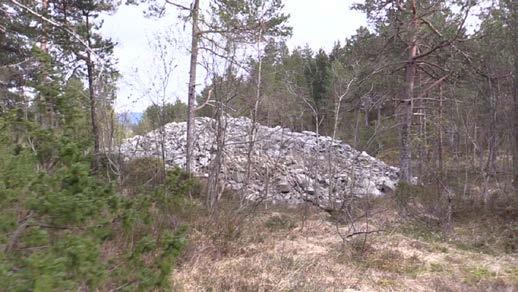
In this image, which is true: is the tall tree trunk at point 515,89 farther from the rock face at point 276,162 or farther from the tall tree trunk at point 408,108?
the rock face at point 276,162

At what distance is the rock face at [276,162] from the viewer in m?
11.1

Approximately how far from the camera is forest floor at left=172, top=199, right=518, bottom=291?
18.4 feet

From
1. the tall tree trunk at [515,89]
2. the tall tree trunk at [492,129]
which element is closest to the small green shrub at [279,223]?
the tall tree trunk at [492,129]

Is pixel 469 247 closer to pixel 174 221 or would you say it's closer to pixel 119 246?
pixel 174 221

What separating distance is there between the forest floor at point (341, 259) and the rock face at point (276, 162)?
52.1 inches

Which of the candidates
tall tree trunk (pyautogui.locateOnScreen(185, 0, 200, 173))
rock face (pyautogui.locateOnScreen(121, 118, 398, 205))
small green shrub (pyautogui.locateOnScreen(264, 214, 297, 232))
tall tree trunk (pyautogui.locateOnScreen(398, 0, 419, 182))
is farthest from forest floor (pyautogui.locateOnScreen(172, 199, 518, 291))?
tall tree trunk (pyautogui.locateOnScreen(398, 0, 419, 182))

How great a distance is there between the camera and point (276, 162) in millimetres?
11016

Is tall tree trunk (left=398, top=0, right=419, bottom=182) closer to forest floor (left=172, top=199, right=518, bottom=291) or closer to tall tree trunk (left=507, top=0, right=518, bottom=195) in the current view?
tall tree trunk (left=507, top=0, right=518, bottom=195)

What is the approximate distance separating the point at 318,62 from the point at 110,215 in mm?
30976

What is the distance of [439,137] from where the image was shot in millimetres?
11641

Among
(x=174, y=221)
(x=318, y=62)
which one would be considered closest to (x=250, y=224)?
(x=174, y=221)

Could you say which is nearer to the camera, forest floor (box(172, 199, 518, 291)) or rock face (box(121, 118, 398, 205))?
forest floor (box(172, 199, 518, 291))

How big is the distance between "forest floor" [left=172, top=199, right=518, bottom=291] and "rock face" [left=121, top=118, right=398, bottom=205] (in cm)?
132

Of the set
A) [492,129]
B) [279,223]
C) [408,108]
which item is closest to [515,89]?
[492,129]
